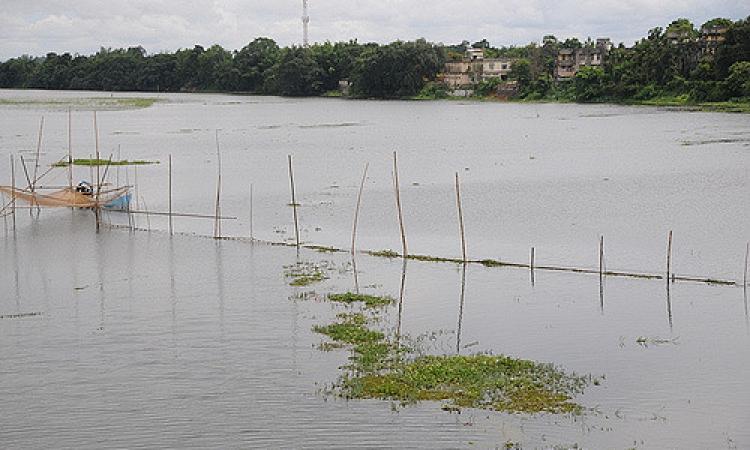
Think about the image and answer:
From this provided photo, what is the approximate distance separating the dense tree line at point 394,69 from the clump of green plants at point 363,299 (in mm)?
50030

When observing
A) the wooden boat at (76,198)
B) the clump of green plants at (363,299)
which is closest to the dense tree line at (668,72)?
the wooden boat at (76,198)

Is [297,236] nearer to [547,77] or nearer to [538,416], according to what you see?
[538,416]

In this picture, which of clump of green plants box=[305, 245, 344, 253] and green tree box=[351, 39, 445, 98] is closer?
clump of green plants box=[305, 245, 344, 253]

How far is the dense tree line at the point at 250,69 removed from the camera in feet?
278

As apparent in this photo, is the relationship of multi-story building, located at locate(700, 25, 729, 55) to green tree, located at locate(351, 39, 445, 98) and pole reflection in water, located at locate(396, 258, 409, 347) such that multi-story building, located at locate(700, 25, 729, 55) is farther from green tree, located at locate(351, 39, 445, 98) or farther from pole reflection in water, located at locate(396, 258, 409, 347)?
pole reflection in water, located at locate(396, 258, 409, 347)

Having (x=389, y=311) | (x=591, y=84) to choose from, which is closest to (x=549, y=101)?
(x=591, y=84)

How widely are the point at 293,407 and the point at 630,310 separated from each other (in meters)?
5.86

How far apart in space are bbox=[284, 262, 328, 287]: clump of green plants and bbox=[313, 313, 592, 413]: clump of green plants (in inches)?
156

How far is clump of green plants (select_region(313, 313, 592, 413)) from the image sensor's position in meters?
9.87

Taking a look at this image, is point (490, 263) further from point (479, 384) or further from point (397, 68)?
point (397, 68)

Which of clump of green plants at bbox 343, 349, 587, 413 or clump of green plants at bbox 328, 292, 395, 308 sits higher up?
clump of green plants at bbox 328, 292, 395, 308

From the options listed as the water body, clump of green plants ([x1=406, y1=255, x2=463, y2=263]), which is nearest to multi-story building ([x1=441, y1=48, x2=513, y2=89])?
the water body

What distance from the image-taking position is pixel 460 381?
1045 centimetres

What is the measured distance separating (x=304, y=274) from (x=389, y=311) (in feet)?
9.15
